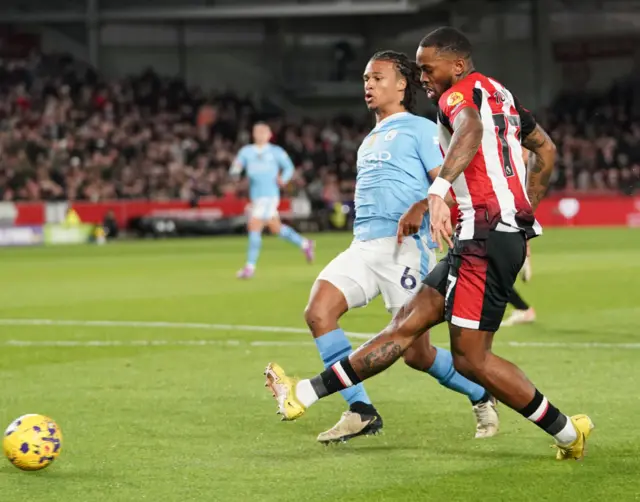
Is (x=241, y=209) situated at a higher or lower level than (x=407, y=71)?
lower

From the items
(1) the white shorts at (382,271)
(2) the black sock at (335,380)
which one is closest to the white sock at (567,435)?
(2) the black sock at (335,380)

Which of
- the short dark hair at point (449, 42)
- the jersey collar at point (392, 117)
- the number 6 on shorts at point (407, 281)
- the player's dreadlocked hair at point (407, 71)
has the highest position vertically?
the short dark hair at point (449, 42)

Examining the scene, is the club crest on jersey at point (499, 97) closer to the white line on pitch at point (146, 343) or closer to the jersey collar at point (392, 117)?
the jersey collar at point (392, 117)

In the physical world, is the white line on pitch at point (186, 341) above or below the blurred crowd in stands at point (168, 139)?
below

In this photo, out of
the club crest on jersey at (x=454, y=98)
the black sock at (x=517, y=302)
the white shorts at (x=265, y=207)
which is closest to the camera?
the club crest on jersey at (x=454, y=98)

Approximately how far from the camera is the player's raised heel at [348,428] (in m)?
7.29

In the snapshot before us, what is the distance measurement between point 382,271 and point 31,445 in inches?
90.5

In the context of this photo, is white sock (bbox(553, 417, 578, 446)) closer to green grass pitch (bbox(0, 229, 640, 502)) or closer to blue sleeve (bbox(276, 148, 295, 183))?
green grass pitch (bbox(0, 229, 640, 502))

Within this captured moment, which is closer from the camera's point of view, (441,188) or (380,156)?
(441,188)

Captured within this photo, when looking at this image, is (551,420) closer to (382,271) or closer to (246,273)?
A: (382,271)

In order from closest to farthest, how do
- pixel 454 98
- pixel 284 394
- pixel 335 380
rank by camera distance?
pixel 454 98 → pixel 284 394 → pixel 335 380

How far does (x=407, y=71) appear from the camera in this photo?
780 centimetres

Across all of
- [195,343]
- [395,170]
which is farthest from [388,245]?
[195,343]

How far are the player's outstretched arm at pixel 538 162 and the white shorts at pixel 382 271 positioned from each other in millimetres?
958
